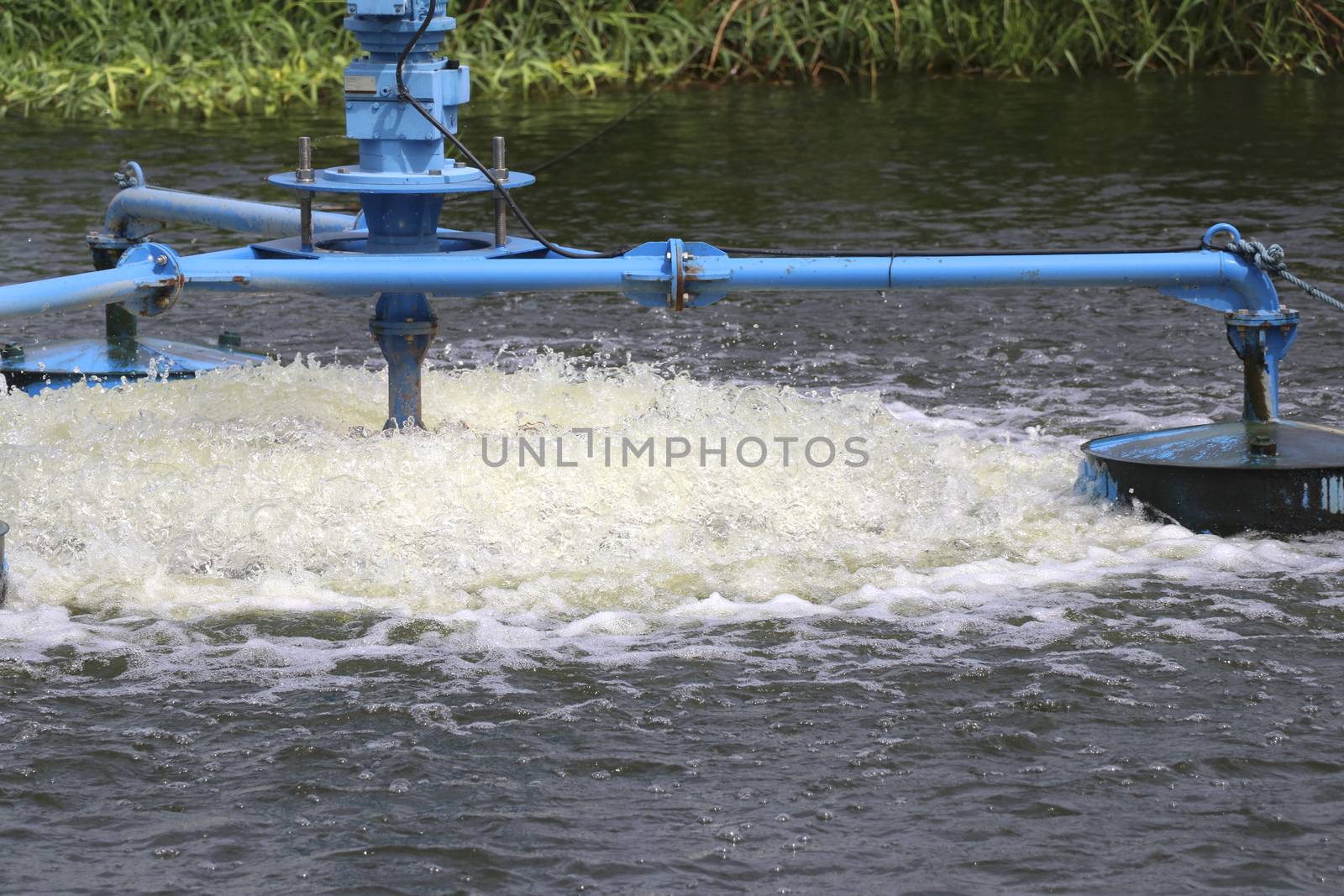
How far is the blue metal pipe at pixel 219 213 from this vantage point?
7.21 meters

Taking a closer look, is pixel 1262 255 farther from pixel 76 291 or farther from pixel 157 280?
pixel 76 291

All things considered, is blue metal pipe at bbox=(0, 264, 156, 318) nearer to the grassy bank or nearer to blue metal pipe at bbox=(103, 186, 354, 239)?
blue metal pipe at bbox=(103, 186, 354, 239)

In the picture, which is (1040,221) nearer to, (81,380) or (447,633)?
(81,380)

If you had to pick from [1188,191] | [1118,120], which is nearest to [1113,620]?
[1188,191]

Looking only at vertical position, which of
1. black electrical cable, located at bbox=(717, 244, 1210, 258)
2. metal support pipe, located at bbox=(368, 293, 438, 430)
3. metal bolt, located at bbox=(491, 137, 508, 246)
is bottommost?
metal support pipe, located at bbox=(368, 293, 438, 430)

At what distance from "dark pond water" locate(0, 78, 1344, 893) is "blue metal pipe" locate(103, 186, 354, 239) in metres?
0.56

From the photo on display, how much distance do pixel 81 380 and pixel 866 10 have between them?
1282 centimetres

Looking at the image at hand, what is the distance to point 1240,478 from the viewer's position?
5938 millimetres

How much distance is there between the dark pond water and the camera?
4043 mm

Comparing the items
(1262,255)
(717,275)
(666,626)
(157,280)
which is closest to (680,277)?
(717,275)

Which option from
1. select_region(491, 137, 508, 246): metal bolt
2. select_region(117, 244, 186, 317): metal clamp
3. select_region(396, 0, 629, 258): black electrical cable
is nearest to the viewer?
select_region(117, 244, 186, 317): metal clamp

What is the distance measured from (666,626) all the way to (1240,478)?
1.83 m

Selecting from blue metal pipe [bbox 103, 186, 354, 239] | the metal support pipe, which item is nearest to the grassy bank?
blue metal pipe [bbox 103, 186, 354, 239]

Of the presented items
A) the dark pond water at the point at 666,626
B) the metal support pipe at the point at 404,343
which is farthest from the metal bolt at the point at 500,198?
the dark pond water at the point at 666,626
